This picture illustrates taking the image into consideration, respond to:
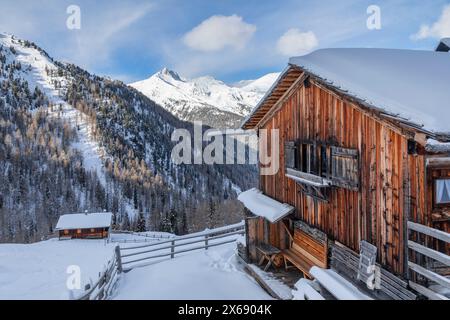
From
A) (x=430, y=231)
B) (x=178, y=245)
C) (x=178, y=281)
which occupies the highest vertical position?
(x=430, y=231)

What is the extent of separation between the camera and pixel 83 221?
54.4 meters

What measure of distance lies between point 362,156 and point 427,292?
287 cm

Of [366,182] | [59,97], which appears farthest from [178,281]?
[59,97]

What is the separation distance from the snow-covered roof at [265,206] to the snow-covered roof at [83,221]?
4463 centimetres

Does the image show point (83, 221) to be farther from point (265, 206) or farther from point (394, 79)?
point (394, 79)

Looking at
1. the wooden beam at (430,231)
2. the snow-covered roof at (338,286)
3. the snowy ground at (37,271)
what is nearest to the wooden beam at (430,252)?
the wooden beam at (430,231)

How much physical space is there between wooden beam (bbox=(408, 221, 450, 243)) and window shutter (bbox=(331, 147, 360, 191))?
172 centimetres

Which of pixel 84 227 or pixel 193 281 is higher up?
pixel 193 281

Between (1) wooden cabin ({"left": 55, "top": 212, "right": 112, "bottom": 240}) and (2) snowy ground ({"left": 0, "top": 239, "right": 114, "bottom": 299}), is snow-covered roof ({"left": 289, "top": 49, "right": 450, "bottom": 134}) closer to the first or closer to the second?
(2) snowy ground ({"left": 0, "top": 239, "right": 114, "bottom": 299})

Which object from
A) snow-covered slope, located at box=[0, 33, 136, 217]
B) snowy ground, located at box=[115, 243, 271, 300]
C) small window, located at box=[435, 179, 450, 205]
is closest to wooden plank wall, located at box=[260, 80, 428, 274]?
small window, located at box=[435, 179, 450, 205]

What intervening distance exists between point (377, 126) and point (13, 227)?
98.7 m

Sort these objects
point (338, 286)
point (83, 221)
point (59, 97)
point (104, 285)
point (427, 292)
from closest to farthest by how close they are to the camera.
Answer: point (427, 292)
point (338, 286)
point (104, 285)
point (83, 221)
point (59, 97)
